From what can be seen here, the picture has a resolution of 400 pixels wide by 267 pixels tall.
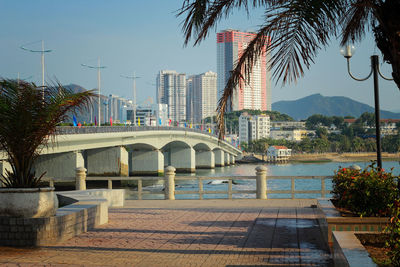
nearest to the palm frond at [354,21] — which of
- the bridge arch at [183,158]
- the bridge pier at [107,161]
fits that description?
the bridge pier at [107,161]

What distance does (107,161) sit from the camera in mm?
65188

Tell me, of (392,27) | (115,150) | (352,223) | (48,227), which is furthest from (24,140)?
(115,150)

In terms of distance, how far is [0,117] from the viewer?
10.1 metres

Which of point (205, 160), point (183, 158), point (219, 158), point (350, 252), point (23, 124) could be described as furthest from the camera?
point (219, 158)

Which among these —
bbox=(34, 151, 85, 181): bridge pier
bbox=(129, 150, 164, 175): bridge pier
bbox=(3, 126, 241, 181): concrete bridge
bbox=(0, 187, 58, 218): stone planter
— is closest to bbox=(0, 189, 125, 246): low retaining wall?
bbox=(0, 187, 58, 218): stone planter

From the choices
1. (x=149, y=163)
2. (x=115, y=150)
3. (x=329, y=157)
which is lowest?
(x=329, y=157)

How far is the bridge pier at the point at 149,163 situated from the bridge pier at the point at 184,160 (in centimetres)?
1286

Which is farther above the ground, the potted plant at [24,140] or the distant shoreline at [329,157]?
the potted plant at [24,140]

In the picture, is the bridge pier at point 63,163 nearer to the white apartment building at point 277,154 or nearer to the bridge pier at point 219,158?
the bridge pier at point 219,158

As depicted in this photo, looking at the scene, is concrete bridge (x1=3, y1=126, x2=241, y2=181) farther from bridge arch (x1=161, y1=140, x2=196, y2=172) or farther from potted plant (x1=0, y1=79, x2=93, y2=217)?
potted plant (x1=0, y1=79, x2=93, y2=217)

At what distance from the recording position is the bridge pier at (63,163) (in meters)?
53.1

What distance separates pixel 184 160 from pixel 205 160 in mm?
15057

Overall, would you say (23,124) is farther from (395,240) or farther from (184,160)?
(184,160)

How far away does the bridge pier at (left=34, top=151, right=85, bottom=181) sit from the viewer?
174ft
